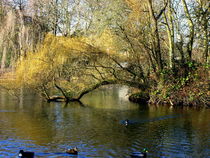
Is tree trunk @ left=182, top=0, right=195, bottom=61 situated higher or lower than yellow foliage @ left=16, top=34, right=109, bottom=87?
higher

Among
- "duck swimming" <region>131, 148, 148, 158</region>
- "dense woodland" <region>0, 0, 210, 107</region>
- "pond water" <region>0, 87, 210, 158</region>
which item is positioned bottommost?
"duck swimming" <region>131, 148, 148, 158</region>

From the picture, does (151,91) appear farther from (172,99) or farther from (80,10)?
(80,10)

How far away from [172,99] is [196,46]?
681 centimetres

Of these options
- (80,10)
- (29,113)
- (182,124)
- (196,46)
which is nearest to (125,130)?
(182,124)

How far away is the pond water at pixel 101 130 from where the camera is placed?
11.7 metres

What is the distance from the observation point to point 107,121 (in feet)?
55.7

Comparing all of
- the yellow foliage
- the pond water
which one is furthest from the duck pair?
the yellow foliage

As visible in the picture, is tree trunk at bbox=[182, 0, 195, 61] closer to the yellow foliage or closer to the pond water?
the pond water

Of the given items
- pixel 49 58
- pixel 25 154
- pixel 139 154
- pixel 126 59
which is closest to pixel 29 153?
pixel 25 154

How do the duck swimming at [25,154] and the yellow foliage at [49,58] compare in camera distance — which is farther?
the yellow foliage at [49,58]

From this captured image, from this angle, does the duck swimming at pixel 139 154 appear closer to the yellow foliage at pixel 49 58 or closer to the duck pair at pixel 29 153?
the duck pair at pixel 29 153

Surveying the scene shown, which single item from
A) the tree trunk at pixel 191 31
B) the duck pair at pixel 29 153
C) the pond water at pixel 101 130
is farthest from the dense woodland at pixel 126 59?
the duck pair at pixel 29 153

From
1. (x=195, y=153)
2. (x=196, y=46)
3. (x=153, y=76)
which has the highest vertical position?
(x=196, y=46)

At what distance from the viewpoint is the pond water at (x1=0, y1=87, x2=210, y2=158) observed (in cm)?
1173
